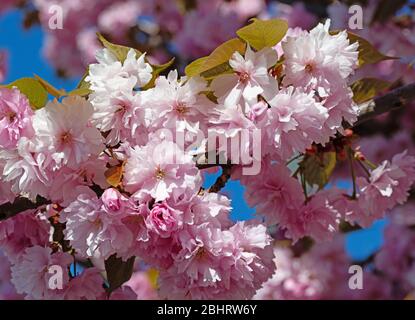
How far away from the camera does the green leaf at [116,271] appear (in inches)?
57.4

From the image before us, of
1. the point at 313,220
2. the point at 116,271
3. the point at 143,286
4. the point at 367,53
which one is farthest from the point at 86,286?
the point at 143,286

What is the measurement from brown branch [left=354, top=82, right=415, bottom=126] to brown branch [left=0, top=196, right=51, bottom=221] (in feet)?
2.07

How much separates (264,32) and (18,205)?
49 centimetres

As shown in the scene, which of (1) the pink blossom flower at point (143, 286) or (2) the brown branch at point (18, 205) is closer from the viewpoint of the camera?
(2) the brown branch at point (18, 205)

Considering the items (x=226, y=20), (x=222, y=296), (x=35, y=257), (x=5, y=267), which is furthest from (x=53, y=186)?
(x=226, y=20)

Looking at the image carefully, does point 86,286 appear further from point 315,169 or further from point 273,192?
point 315,169

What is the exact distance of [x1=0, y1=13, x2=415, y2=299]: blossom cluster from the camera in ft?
4.13

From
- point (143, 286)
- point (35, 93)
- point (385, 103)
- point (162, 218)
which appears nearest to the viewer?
point (162, 218)

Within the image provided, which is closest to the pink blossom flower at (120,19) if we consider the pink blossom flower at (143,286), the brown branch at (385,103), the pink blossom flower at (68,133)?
the pink blossom flower at (143,286)

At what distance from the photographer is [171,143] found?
1.27 metres

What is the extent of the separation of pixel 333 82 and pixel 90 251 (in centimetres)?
48

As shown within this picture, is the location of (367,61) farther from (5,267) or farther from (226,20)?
(226,20)

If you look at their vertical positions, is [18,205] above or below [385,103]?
below

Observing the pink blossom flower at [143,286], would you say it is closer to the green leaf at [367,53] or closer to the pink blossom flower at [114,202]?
the green leaf at [367,53]
